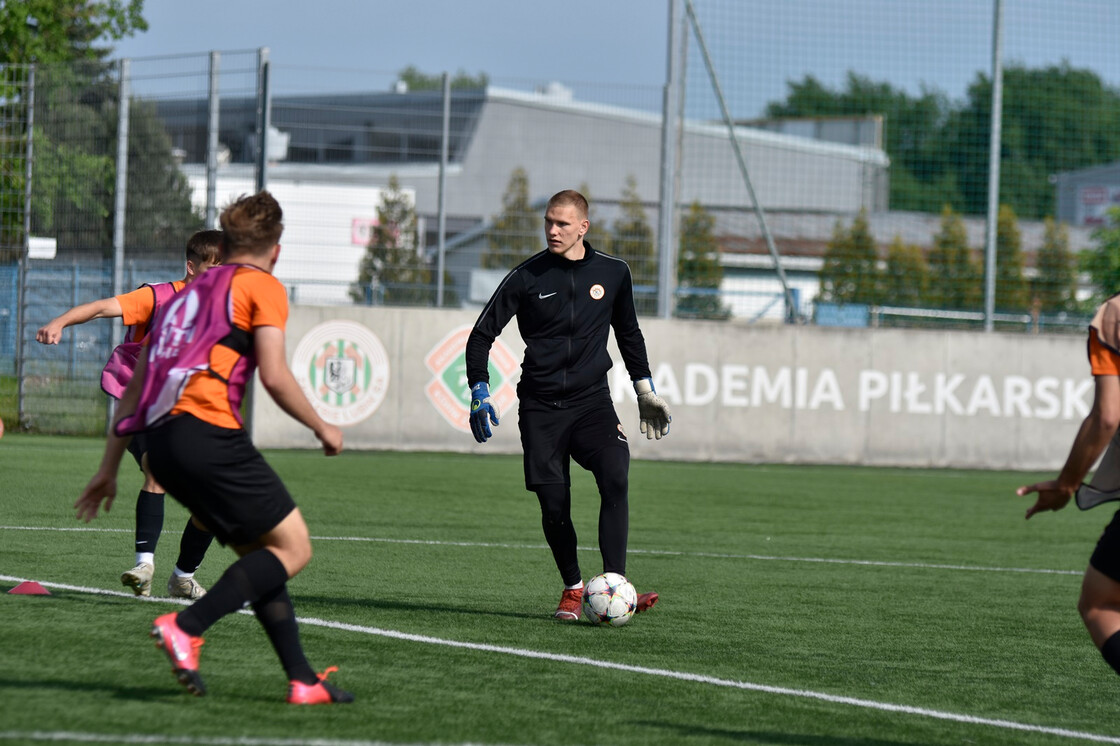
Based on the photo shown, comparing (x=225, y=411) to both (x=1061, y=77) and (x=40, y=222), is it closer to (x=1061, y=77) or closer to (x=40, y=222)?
(x=40, y=222)

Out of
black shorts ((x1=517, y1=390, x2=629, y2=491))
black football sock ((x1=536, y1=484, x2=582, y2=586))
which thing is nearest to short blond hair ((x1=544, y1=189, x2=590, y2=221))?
black shorts ((x1=517, y1=390, x2=629, y2=491))

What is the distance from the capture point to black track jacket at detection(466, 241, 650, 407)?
23.3 feet

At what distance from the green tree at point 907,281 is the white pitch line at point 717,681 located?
13900 millimetres

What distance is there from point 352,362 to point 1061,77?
10565mm

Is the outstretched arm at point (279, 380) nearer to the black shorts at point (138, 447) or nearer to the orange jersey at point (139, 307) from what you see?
the orange jersey at point (139, 307)

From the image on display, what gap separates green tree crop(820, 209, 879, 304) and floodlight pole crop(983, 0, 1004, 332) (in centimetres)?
144

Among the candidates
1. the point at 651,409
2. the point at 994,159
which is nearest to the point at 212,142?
the point at 994,159

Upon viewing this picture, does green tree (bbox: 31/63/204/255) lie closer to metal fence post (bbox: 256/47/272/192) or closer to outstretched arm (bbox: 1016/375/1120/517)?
metal fence post (bbox: 256/47/272/192)

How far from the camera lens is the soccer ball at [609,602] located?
22.0ft

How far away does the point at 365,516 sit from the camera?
11.1 meters

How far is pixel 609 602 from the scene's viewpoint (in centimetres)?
670

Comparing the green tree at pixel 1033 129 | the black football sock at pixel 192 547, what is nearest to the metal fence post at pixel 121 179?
the green tree at pixel 1033 129

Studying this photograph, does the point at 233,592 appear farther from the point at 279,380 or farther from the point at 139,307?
the point at 139,307

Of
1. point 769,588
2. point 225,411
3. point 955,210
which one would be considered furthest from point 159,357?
point 955,210
